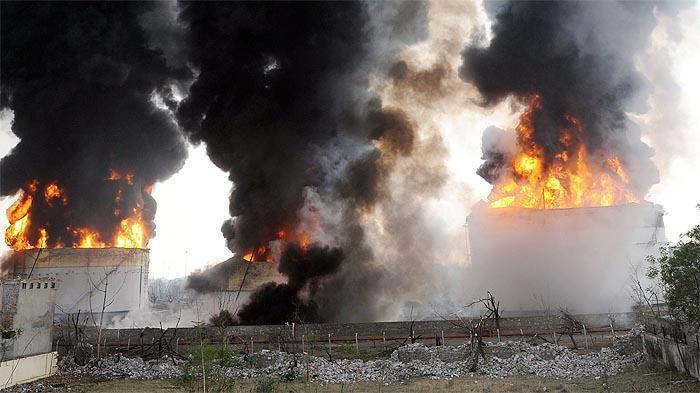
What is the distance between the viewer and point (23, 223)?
4534 centimetres

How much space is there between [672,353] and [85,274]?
41.7 m

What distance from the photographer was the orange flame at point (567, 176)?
41.3m

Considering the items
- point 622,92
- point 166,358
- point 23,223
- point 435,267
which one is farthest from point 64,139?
point 622,92

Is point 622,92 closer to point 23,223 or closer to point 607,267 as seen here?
point 607,267

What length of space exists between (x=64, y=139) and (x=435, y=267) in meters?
37.4

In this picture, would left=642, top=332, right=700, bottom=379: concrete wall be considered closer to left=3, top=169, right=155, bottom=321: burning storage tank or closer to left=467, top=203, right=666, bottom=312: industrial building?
left=467, top=203, right=666, bottom=312: industrial building

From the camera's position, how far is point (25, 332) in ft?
71.1

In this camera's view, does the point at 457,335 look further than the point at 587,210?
No

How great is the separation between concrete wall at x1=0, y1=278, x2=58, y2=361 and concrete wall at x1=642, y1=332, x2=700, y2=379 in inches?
952

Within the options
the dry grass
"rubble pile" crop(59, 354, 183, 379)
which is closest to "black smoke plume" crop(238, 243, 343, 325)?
"rubble pile" crop(59, 354, 183, 379)

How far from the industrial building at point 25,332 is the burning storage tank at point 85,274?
19.3m

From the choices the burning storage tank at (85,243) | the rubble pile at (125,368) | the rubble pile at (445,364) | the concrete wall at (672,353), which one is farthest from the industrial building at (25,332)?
the concrete wall at (672,353)

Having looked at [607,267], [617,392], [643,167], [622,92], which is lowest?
[617,392]

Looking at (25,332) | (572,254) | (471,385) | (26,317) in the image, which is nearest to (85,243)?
(26,317)
